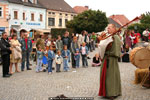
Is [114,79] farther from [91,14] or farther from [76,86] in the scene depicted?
[91,14]

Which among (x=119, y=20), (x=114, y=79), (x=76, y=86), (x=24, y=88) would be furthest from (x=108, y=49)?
(x=119, y=20)

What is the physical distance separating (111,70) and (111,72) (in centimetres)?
5

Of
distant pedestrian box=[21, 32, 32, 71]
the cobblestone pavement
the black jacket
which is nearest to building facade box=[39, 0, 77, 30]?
distant pedestrian box=[21, 32, 32, 71]

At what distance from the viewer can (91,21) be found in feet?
149

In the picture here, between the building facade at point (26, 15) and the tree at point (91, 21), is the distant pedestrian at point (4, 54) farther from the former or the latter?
the tree at point (91, 21)

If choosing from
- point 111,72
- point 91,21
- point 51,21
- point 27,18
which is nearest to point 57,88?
point 111,72

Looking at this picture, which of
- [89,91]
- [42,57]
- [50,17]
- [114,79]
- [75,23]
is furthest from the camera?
[50,17]

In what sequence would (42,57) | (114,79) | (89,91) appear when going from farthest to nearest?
(42,57), (89,91), (114,79)

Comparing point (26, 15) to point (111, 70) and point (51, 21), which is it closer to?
point (51, 21)

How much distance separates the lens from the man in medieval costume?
6.70 m

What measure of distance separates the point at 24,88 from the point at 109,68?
318 cm

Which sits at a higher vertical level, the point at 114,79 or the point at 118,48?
the point at 118,48

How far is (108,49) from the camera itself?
6789mm

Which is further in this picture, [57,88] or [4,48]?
[4,48]
